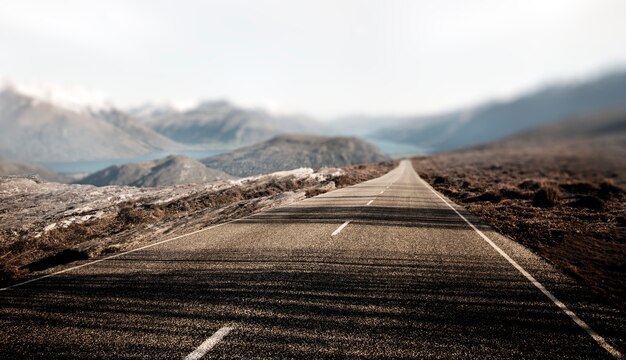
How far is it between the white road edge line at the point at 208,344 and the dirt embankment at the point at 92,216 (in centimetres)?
574

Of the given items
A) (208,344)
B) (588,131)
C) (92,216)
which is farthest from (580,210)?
(92,216)

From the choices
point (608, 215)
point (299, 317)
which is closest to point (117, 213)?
point (299, 317)

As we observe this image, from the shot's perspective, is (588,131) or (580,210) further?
(588,131)

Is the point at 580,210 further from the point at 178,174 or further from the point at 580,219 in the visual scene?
the point at 178,174

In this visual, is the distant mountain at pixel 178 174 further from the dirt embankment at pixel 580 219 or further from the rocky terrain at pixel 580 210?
the rocky terrain at pixel 580 210

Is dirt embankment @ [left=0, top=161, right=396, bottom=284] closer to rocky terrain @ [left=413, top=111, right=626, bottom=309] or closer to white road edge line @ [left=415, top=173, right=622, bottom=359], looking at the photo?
white road edge line @ [left=415, top=173, right=622, bottom=359]

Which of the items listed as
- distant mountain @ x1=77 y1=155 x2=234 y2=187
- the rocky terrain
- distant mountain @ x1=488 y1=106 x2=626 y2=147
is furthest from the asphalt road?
distant mountain @ x1=77 y1=155 x2=234 y2=187

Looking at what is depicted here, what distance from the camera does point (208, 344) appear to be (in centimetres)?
367

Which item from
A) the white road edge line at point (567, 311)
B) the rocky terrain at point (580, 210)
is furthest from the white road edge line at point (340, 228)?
the rocky terrain at point (580, 210)

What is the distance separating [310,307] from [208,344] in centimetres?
151

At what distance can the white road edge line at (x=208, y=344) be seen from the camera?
346 centimetres

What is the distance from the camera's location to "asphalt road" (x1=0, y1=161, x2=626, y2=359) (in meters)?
3.69

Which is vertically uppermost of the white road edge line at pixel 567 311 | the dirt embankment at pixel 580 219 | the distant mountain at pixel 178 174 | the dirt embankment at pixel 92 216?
the distant mountain at pixel 178 174

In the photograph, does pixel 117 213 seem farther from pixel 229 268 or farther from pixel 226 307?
pixel 226 307
